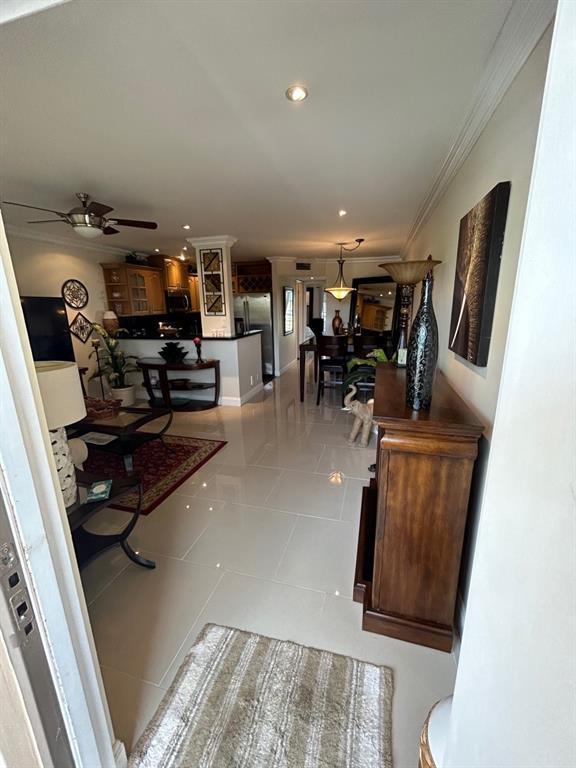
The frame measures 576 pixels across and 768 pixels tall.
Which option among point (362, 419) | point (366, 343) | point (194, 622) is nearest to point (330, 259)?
point (366, 343)

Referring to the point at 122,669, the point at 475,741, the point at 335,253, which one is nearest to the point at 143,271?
the point at 335,253

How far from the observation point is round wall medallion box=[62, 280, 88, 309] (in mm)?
4582

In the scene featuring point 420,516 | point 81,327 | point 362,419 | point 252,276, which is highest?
point 252,276

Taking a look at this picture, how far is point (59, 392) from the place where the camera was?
1398 mm

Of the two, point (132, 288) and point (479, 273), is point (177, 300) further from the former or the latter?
point (479, 273)

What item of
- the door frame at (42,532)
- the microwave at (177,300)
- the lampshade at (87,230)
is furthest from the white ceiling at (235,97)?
the microwave at (177,300)

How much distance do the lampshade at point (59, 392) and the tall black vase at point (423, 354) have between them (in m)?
1.52

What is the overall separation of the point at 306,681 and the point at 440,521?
0.84 metres

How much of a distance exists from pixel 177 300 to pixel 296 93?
5.73 m

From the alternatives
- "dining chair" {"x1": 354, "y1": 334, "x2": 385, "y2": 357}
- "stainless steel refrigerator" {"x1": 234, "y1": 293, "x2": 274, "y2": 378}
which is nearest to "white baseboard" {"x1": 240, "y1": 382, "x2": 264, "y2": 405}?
"stainless steel refrigerator" {"x1": 234, "y1": 293, "x2": 274, "y2": 378}

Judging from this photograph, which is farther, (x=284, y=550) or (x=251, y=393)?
(x=251, y=393)

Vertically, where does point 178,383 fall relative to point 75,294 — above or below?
below

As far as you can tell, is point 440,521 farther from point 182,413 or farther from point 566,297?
point 182,413

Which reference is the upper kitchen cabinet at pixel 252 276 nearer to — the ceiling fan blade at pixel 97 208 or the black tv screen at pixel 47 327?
the black tv screen at pixel 47 327
